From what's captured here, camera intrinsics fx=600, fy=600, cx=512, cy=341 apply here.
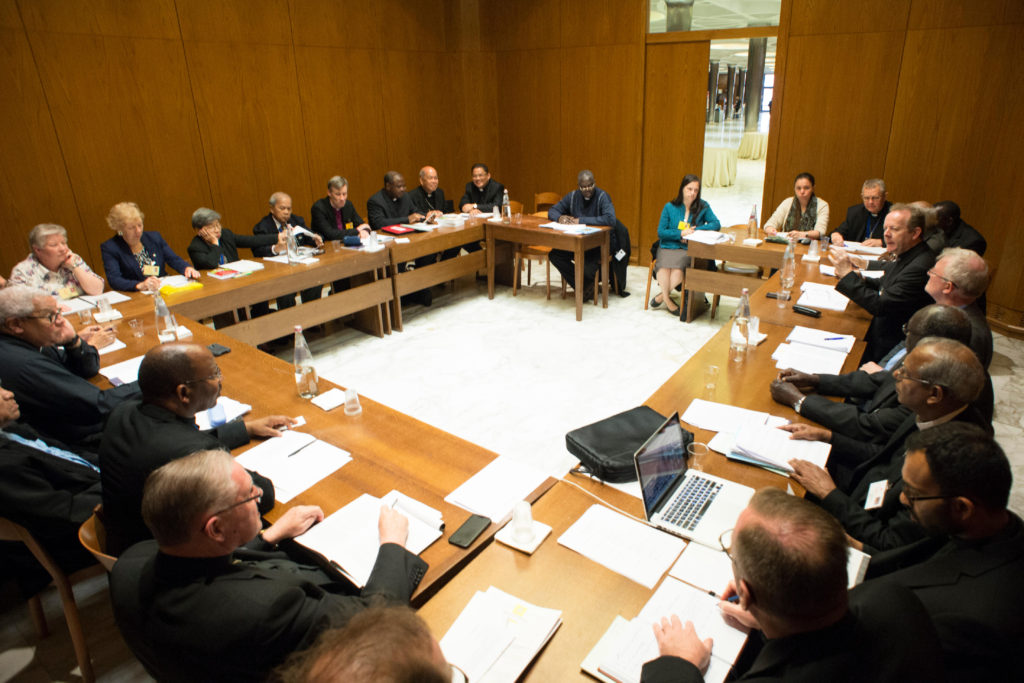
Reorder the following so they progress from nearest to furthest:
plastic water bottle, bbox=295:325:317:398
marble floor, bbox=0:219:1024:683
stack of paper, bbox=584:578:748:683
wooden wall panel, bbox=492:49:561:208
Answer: stack of paper, bbox=584:578:748:683 < marble floor, bbox=0:219:1024:683 < plastic water bottle, bbox=295:325:317:398 < wooden wall panel, bbox=492:49:561:208

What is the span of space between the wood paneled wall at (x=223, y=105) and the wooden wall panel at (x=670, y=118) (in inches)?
91.9

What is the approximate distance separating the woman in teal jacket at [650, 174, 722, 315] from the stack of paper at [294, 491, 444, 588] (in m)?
4.28

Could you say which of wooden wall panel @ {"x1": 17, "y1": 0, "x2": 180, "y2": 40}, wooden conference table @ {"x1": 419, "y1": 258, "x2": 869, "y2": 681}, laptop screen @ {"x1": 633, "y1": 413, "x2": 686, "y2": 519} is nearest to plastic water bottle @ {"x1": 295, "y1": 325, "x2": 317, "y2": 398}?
wooden conference table @ {"x1": 419, "y1": 258, "x2": 869, "y2": 681}

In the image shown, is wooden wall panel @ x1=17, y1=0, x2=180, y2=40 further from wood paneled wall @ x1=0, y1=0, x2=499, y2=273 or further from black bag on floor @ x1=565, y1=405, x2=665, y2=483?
black bag on floor @ x1=565, y1=405, x2=665, y2=483

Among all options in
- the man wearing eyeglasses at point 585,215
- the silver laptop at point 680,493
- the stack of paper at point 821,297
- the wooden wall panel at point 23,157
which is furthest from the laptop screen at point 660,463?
the wooden wall panel at point 23,157

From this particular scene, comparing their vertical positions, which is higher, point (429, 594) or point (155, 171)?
point (155, 171)

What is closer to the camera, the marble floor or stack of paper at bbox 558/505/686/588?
stack of paper at bbox 558/505/686/588

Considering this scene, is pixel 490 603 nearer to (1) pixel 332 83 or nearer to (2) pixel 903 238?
(2) pixel 903 238

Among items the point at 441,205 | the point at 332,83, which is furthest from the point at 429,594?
the point at 332,83

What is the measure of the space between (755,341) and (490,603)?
2132 millimetres

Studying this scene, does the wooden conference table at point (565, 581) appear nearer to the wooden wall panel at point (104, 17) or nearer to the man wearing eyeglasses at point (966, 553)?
the man wearing eyeglasses at point (966, 553)

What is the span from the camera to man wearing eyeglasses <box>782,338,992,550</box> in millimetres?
1843

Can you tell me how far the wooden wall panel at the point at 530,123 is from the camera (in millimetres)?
7660

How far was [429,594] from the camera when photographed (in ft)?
5.42
